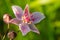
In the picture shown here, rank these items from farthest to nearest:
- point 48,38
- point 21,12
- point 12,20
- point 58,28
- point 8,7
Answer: point 58,28 → point 48,38 → point 8,7 → point 21,12 → point 12,20

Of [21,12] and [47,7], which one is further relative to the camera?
[47,7]

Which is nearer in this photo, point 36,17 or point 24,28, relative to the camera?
point 24,28

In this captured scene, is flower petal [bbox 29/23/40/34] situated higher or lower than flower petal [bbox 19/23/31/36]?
lower

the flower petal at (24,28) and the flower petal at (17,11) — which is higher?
the flower petal at (17,11)

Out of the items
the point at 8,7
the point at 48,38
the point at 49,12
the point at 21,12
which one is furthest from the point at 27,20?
the point at 49,12

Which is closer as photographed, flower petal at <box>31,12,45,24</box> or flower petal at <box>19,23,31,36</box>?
flower petal at <box>19,23,31,36</box>

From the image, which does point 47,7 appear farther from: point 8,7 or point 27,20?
point 27,20

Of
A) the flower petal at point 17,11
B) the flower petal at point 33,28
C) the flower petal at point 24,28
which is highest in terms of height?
the flower petal at point 17,11

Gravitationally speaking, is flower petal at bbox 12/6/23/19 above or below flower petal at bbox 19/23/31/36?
above

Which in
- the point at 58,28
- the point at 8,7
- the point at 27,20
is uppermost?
the point at 27,20

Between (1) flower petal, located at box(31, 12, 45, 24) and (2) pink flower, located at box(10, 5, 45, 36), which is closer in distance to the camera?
(2) pink flower, located at box(10, 5, 45, 36)

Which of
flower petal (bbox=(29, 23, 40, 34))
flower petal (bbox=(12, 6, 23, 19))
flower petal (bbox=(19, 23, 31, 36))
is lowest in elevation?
flower petal (bbox=(29, 23, 40, 34))
